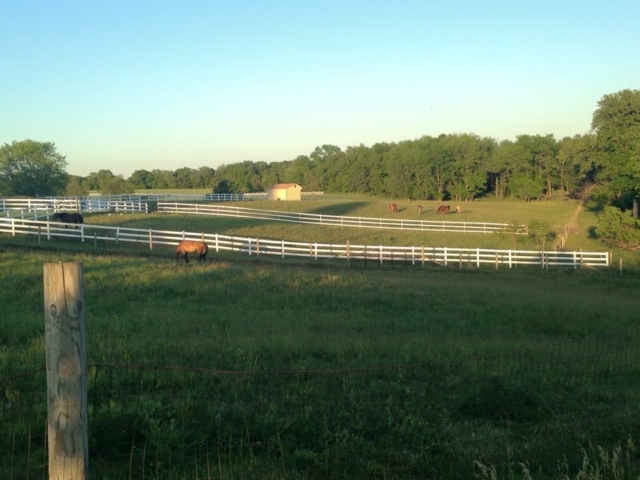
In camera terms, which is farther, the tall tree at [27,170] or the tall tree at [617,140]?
the tall tree at [27,170]

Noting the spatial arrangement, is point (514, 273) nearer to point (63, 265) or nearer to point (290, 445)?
point (290, 445)

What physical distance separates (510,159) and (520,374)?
95.7 metres

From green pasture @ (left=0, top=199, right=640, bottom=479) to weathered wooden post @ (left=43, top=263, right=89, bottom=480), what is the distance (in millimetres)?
1318

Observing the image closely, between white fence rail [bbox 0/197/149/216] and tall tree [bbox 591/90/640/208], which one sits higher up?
tall tree [bbox 591/90/640/208]

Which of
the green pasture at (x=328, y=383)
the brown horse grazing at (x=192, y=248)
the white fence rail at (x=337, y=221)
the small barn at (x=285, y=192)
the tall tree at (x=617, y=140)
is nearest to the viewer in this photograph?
the green pasture at (x=328, y=383)

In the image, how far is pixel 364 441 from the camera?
5.82 m

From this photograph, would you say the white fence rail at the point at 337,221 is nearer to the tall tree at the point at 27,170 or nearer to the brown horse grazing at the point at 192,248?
the brown horse grazing at the point at 192,248

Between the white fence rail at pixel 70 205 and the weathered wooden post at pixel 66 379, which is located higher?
the weathered wooden post at pixel 66 379

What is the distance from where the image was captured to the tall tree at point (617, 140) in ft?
180

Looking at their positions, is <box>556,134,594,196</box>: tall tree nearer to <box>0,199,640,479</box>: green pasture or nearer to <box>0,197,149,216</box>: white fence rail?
<box>0,197,149,216</box>: white fence rail

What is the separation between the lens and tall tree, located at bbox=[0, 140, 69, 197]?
83.6 meters

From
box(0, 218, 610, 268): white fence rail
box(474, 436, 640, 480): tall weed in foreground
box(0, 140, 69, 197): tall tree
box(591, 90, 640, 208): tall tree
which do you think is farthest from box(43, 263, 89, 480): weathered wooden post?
box(0, 140, 69, 197): tall tree

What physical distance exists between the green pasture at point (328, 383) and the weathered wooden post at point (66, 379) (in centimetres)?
132

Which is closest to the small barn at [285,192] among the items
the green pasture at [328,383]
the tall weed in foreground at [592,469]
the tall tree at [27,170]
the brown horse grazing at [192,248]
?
the tall tree at [27,170]
